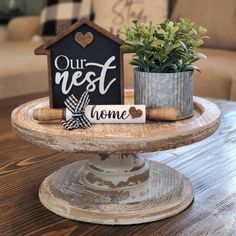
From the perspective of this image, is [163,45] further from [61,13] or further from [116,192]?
[61,13]

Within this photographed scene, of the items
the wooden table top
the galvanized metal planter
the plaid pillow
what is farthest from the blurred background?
the galvanized metal planter

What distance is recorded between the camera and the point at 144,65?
32.8 inches

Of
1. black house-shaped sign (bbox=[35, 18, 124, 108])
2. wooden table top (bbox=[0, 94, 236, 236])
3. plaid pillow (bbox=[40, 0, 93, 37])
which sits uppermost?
black house-shaped sign (bbox=[35, 18, 124, 108])

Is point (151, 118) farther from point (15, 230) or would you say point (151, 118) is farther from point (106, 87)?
point (15, 230)

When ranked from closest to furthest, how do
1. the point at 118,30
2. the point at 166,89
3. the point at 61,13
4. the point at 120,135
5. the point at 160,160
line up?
the point at 120,135 → the point at 166,89 → the point at 160,160 → the point at 118,30 → the point at 61,13

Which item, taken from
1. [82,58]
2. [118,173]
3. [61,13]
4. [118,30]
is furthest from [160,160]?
[61,13]

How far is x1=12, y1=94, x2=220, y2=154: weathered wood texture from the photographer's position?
70 cm

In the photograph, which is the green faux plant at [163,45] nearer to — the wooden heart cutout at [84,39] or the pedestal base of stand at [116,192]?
the wooden heart cutout at [84,39]

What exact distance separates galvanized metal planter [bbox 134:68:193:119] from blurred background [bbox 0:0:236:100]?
868mm

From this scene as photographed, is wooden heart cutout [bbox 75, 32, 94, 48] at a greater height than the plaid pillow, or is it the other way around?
wooden heart cutout [bbox 75, 32, 94, 48]

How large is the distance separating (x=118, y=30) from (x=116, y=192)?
193 cm

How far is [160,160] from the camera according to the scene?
1000mm

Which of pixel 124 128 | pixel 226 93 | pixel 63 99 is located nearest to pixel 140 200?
pixel 124 128

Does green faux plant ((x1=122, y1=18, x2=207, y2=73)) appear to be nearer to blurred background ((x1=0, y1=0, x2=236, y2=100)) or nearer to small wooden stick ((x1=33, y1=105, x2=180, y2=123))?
small wooden stick ((x1=33, y1=105, x2=180, y2=123))
